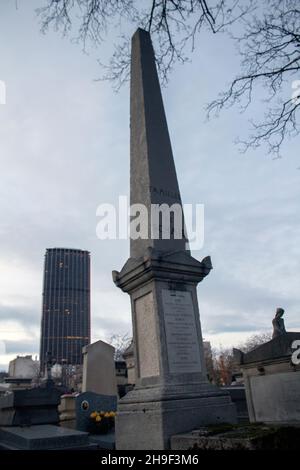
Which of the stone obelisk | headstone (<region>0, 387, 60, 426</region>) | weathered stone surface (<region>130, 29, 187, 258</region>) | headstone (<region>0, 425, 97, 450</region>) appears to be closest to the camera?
the stone obelisk

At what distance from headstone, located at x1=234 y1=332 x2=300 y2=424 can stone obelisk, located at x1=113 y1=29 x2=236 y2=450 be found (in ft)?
13.1

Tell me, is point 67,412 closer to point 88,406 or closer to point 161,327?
point 88,406

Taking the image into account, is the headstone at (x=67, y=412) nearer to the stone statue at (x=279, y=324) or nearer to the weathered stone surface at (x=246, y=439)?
the stone statue at (x=279, y=324)

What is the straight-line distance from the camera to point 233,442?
3.29 metres

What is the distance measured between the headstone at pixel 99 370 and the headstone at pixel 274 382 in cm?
630

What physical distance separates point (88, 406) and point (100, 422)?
21.3 inches

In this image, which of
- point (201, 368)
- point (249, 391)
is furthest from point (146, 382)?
point (249, 391)

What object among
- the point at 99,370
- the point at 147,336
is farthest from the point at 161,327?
the point at 99,370

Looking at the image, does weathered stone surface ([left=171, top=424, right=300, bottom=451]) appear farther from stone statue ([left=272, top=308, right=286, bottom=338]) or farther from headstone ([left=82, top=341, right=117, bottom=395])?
headstone ([left=82, top=341, right=117, bottom=395])

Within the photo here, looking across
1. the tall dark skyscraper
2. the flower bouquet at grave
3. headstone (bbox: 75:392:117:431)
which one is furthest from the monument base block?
the tall dark skyscraper

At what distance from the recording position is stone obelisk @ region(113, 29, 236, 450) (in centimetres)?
454

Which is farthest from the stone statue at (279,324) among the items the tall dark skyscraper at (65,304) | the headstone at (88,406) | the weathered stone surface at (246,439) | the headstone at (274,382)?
the tall dark skyscraper at (65,304)
